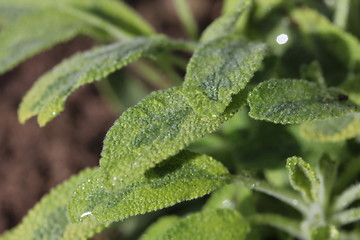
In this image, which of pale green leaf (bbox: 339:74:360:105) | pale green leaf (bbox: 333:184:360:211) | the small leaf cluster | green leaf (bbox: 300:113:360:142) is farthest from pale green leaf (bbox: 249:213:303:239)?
pale green leaf (bbox: 339:74:360:105)

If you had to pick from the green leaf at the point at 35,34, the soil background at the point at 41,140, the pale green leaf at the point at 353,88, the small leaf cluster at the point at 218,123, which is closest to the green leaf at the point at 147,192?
the small leaf cluster at the point at 218,123

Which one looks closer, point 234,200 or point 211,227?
point 211,227

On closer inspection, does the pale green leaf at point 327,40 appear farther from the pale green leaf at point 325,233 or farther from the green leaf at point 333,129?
the pale green leaf at point 325,233

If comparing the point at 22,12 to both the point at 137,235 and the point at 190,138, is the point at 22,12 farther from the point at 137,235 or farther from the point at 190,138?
the point at 190,138

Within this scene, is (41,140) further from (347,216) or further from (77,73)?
(347,216)

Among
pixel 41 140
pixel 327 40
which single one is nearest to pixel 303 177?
pixel 327 40

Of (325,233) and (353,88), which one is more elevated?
(353,88)

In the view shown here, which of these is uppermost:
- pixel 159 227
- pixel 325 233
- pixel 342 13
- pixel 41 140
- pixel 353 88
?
pixel 41 140
